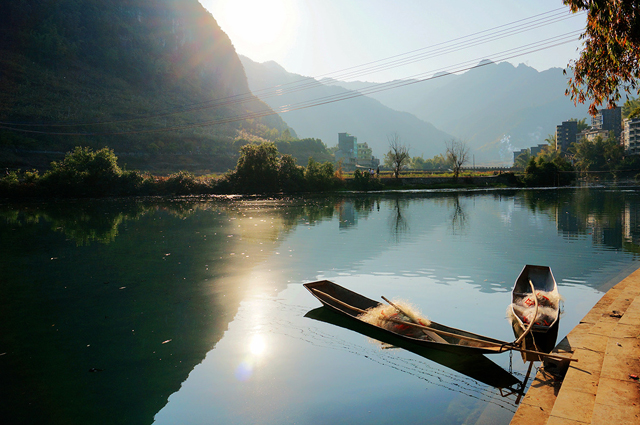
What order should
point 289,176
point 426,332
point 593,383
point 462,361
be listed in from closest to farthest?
point 593,383
point 462,361
point 426,332
point 289,176

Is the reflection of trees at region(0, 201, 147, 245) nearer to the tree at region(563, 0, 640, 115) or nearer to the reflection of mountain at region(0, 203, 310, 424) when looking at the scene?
the reflection of mountain at region(0, 203, 310, 424)

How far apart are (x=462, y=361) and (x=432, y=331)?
1005 millimetres

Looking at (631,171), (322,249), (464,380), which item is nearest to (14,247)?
(322,249)

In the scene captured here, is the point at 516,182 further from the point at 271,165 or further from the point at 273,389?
the point at 273,389

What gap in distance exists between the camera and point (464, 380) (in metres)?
9.28

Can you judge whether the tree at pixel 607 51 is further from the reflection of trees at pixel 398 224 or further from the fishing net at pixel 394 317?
the reflection of trees at pixel 398 224

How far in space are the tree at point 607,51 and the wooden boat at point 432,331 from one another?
790 cm

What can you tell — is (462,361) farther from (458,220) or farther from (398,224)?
(458,220)

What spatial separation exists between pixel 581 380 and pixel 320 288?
831 centimetres

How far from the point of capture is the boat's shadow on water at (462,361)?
8984 millimetres

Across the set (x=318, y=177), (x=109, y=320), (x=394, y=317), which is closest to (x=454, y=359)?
(x=394, y=317)

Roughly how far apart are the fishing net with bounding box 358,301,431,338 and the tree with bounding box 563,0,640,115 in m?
8.28

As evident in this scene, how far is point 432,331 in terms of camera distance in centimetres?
1026

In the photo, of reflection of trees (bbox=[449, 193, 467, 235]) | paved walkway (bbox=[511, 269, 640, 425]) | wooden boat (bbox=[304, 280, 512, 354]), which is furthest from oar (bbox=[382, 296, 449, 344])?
reflection of trees (bbox=[449, 193, 467, 235])
